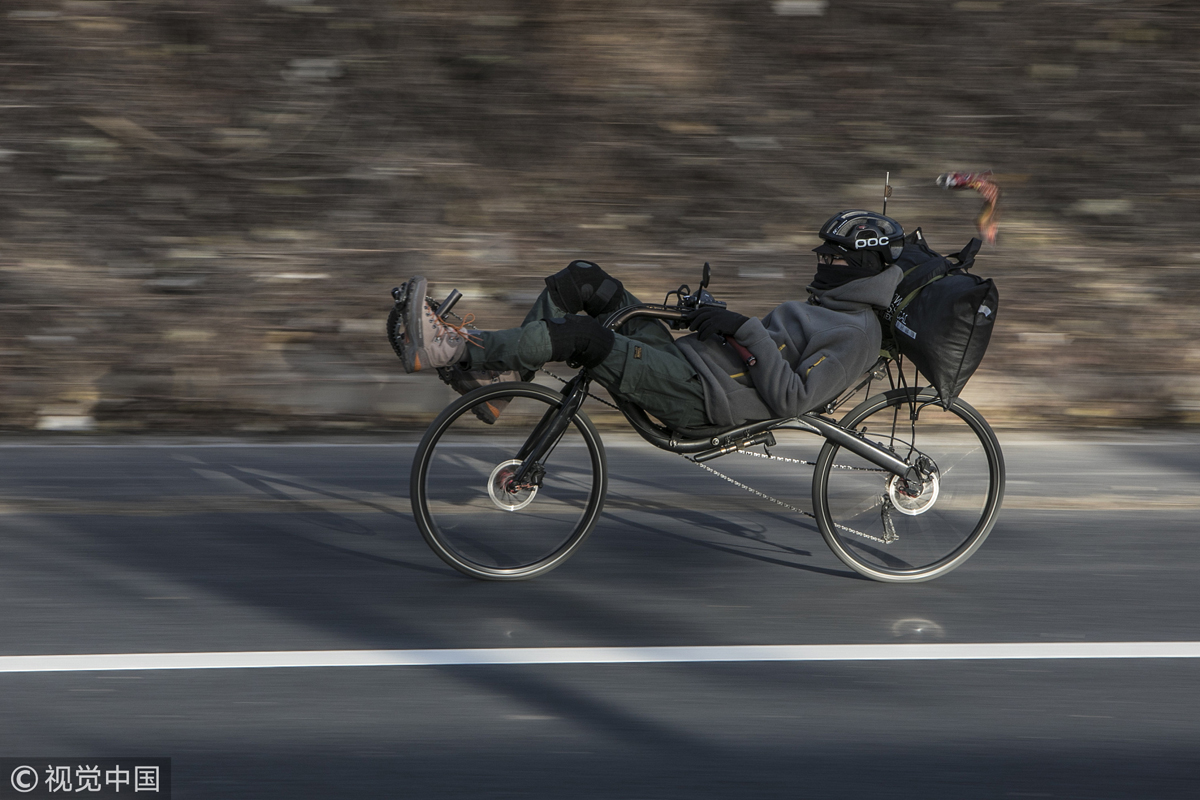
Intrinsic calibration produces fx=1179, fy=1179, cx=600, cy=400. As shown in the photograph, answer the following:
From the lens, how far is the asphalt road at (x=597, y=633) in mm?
3465

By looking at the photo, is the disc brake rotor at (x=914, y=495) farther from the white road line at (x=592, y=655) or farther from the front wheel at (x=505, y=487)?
the front wheel at (x=505, y=487)

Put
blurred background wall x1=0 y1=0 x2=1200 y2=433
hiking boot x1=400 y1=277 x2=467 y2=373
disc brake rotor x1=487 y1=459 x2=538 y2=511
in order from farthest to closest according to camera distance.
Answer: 1. blurred background wall x1=0 y1=0 x2=1200 y2=433
2. disc brake rotor x1=487 y1=459 x2=538 y2=511
3. hiking boot x1=400 y1=277 x2=467 y2=373

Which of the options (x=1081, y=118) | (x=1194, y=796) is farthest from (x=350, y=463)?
(x=1081, y=118)

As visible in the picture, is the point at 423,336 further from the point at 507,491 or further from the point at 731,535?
the point at 731,535

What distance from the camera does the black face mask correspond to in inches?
189

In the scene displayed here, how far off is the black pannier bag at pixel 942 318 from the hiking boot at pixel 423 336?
1.78 m

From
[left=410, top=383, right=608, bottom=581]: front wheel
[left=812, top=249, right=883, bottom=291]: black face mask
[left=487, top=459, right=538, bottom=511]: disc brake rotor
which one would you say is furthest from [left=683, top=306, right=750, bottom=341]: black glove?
[left=487, top=459, right=538, bottom=511]: disc brake rotor

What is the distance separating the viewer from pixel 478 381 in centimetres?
486

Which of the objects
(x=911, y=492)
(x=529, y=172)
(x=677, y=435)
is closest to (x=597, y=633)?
(x=677, y=435)

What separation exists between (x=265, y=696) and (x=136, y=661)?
0.58 metres

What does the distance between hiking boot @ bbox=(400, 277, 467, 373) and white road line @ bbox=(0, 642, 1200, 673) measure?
1.10m

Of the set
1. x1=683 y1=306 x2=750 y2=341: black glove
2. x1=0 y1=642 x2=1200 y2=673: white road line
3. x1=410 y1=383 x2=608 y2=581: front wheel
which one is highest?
x1=683 y1=306 x2=750 y2=341: black glove

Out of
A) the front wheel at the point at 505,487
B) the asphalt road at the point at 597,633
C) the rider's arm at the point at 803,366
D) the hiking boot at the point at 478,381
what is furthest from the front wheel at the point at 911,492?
the hiking boot at the point at 478,381

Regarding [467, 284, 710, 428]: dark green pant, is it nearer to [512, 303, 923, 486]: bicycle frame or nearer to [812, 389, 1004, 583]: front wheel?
A: [512, 303, 923, 486]: bicycle frame
